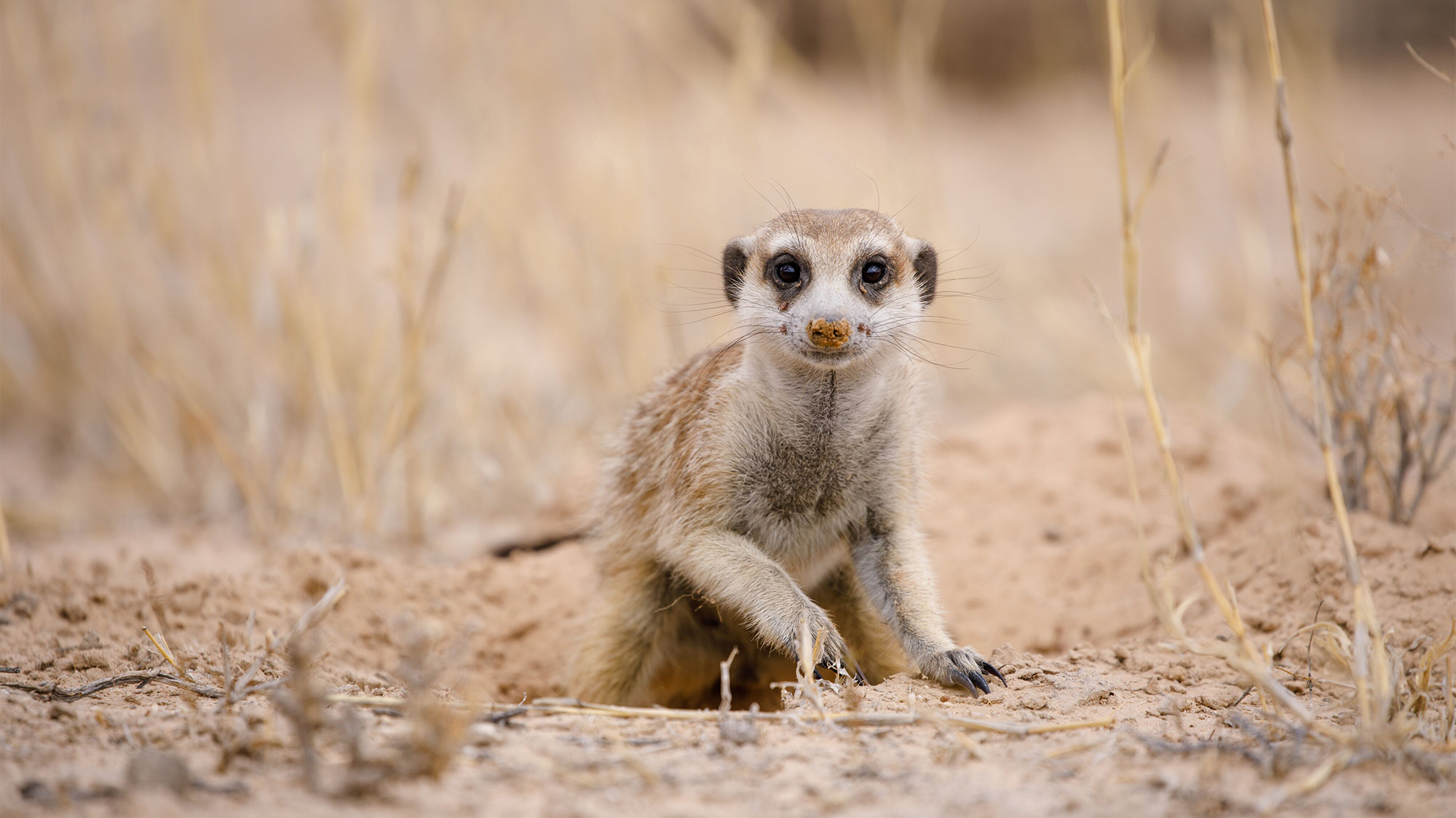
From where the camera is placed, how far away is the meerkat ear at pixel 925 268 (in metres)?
2.84

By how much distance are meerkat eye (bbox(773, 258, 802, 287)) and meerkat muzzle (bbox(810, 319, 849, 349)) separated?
0.29 m

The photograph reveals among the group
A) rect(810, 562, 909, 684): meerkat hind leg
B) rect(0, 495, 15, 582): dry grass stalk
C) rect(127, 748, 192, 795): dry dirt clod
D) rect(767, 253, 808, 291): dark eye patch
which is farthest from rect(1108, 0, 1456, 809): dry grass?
rect(0, 495, 15, 582): dry grass stalk

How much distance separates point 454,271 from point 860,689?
3094 mm

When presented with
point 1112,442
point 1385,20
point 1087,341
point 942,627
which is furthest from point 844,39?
point 942,627

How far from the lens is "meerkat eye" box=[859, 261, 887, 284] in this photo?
2.62 meters

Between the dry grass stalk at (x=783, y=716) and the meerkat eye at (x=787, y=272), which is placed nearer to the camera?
the dry grass stalk at (x=783, y=716)

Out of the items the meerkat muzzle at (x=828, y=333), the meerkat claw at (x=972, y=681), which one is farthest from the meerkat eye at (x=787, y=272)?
the meerkat claw at (x=972, y=681)

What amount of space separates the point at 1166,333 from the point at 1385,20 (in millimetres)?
5941

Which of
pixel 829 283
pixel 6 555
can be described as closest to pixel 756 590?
pixel 829 283

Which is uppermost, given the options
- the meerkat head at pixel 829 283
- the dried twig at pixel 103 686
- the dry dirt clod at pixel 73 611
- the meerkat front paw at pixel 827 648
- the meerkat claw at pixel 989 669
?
the meerkat head at pixel 829 283

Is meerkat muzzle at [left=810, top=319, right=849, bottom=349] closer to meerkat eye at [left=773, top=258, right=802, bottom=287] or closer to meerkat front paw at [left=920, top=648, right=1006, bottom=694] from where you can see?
meerkat eye at [left=773, top=258, right=802, bottom=287]

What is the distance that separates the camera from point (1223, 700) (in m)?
2.10

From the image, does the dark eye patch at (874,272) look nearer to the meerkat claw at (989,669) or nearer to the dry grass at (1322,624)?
the dry grass at (1322,624)

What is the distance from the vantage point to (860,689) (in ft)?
7.18
